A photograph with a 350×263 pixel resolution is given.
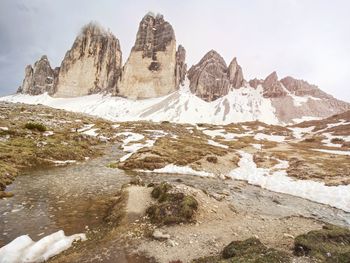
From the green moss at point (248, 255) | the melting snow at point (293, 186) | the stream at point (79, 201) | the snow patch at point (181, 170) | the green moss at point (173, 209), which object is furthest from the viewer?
the snow patch at point (181, 170)

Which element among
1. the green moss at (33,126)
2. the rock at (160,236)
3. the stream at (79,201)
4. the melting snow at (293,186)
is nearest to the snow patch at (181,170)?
the stream at (79,201)

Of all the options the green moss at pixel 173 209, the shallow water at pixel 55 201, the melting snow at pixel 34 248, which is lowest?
the shallow water at pixel 55 201

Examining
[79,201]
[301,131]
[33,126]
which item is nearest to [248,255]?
[79,201]

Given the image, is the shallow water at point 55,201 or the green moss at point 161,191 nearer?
the shallow water at point 55,201

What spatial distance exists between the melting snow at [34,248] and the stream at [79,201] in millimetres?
914

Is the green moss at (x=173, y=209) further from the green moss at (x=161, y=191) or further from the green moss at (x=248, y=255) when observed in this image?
the green moss at (x=248, y=255)

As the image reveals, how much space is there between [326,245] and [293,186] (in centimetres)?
1726

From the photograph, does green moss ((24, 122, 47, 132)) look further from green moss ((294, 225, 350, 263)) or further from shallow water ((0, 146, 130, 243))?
green moss ((294, 225, 350, 263))

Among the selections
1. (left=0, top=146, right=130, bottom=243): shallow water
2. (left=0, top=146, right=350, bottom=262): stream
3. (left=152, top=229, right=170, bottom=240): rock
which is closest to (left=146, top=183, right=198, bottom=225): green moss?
(left=152, top=229, right=170, bottom=240): rock

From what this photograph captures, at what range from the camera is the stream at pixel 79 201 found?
13.8 metres

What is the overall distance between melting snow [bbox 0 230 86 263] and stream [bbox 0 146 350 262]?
3.00 feet

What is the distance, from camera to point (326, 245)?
10602 millimetres

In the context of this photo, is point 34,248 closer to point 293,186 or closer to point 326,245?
point 326,245

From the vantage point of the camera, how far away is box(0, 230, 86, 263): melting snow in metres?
10.4
